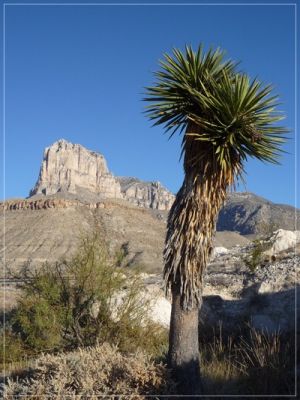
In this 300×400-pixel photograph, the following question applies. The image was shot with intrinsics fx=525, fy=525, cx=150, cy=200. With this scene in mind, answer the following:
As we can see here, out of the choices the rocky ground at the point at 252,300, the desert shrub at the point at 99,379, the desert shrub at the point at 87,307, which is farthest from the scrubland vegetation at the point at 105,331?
the desert shrub at the point at 99,379

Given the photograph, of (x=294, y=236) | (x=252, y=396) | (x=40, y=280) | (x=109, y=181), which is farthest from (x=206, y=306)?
(x=109, y=181)

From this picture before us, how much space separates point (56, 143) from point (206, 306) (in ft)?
510

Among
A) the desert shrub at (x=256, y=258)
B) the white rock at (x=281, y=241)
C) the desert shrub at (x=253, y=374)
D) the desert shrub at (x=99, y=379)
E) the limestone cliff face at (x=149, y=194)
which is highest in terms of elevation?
the limestone cliff face at (x=149, y=194)

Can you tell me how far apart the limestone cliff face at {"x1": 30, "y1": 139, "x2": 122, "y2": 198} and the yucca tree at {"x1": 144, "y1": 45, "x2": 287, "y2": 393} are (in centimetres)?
13870

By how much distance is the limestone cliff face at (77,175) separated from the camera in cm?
14962

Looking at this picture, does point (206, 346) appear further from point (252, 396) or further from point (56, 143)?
point (56, 143)

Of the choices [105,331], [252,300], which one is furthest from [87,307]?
[252,300]

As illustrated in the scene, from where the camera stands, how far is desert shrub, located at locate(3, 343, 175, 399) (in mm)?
6305

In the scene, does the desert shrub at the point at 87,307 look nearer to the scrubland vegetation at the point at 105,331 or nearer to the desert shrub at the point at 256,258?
the scrubland vegetation at the point at 105,331

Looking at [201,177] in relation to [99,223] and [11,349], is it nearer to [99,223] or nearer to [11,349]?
[11,349]

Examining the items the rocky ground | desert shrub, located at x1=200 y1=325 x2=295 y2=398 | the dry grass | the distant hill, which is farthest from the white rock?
the dry grass

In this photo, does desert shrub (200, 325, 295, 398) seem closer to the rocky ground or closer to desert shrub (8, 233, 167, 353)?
the rocky ground

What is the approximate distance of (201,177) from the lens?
275 inches

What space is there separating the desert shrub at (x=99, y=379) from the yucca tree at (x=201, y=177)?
19.5 inches
